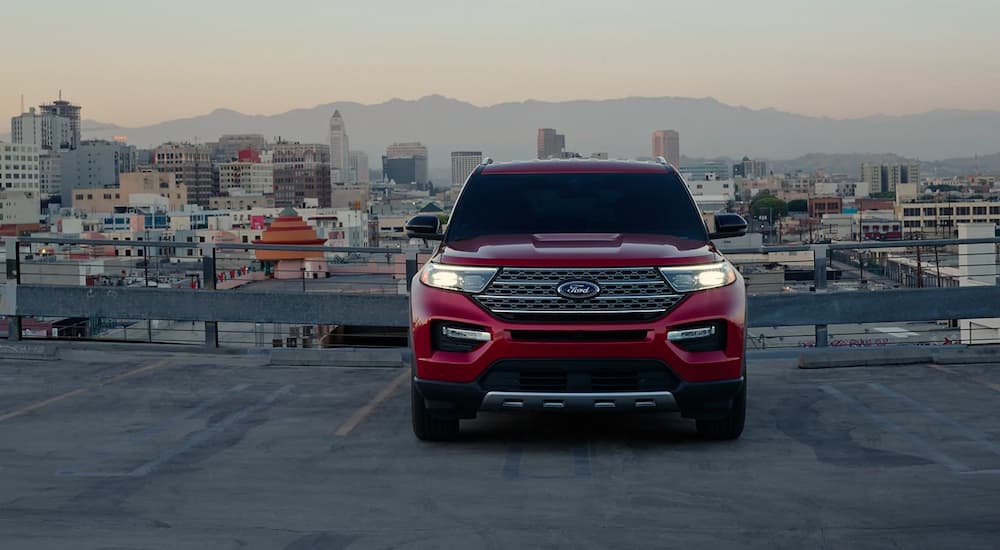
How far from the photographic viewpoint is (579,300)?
7.98 m

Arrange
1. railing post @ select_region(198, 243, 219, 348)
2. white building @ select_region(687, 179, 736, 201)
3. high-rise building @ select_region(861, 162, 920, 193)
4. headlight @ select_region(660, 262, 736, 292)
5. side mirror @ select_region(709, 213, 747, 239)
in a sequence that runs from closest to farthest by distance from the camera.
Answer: headlight @ select_region(660, 262, 736, 292), side mirror @ select_region(709, 213, 747, 239), railing post @ select_region(198, 243, 219, 348), white building @ select_region(687, 179, 736, 201), high-rise building @ select_region(861, 162, 920, 193)

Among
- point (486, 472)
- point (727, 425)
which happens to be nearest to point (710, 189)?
point (727, 425)

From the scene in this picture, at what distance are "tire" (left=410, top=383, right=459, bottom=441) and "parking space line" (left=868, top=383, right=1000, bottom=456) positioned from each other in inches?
136

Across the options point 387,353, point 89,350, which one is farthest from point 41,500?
point 89,350

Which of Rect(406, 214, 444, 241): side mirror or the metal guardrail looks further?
the metal guardrail

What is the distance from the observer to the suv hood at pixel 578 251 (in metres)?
8.11

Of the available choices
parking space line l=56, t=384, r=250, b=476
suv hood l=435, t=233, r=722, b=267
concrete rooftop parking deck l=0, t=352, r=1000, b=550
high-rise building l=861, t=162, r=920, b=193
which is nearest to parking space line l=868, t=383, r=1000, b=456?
concrete rooftop parking deck l=0, t=352, r=1000, b=550

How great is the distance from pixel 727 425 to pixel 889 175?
6432 inches

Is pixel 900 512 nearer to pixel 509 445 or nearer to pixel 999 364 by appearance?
pixel 509 445

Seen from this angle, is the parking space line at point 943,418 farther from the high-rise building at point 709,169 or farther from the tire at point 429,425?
the high-rise building at point 709,169

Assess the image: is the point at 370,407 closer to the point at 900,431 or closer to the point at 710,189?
the point at 900,431

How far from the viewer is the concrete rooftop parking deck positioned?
6.14 metres

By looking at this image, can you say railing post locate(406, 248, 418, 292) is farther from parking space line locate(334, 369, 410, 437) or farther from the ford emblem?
the ford emblem

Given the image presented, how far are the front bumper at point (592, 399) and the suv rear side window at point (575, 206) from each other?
1380 millimetres
